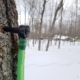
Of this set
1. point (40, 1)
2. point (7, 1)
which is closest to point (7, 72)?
point (7, 1)

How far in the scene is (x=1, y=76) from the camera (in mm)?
478

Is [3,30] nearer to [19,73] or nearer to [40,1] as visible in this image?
[19,73]

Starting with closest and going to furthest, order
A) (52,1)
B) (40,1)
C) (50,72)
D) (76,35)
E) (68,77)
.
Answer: (68,77), (50,72), (40,1), (52,1), (76,35)

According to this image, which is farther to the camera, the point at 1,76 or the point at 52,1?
the point at 52,1

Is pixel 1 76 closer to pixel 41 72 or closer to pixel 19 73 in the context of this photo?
pixel 19 73

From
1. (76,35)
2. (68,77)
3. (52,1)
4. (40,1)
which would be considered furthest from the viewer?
(76,35)

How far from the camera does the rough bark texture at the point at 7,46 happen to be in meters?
0.49

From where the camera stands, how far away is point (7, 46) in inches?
19.7

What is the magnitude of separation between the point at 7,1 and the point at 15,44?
18 centimetres

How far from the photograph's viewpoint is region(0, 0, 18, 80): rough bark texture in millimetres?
487

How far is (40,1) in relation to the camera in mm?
8508

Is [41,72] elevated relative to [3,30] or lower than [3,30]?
lower

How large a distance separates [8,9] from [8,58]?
195mm

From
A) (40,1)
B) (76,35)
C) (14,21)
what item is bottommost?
(76,35)
